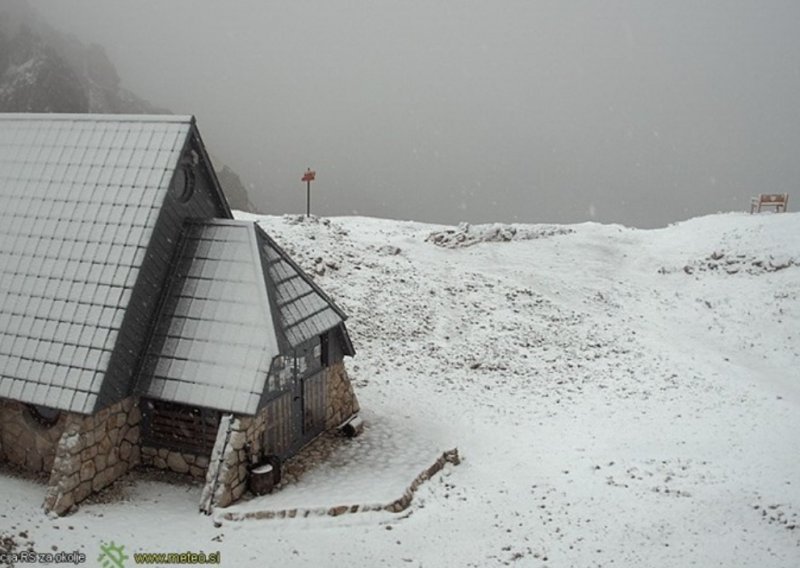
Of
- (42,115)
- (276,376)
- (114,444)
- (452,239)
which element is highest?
(42,115)

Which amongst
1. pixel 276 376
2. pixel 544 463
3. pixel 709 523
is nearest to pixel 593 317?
pixel 544 463

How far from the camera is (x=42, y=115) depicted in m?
16.2

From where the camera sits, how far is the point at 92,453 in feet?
43.5

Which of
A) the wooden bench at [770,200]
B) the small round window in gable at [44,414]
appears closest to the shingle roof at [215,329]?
the small round window in gable at [44,414]

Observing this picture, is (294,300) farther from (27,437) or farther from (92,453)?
(27,437)

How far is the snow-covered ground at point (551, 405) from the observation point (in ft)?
40.8

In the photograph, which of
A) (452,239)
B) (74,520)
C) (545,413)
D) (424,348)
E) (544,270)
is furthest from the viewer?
(452,239)

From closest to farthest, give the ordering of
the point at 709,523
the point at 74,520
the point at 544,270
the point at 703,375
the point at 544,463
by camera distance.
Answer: the point at 74,520, the point at 709,523, the point at 544,463, the point at 703,375, the point at 544,270

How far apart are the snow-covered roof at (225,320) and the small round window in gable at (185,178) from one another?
0.68 metres

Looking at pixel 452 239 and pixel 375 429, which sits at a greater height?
pixel 452 239

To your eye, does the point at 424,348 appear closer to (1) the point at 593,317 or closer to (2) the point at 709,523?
(1) the point at 593,317

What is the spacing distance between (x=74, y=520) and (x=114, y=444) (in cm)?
178

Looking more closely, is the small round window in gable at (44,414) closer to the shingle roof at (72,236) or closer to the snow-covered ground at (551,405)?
the shingle roof at (72,236)

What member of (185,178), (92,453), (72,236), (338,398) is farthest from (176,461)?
(185,178)
